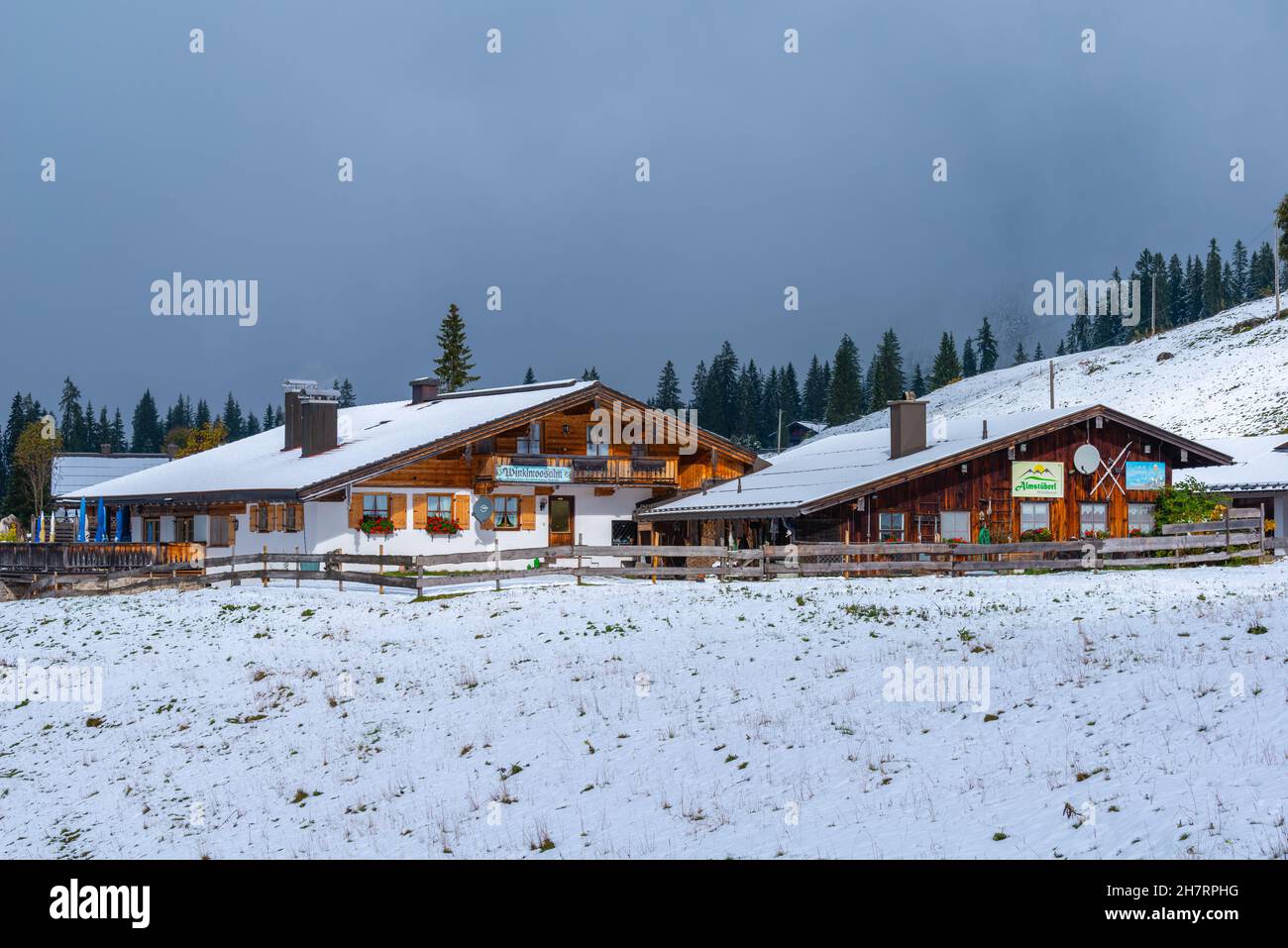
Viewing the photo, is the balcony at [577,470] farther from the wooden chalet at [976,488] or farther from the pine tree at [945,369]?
the pine tree at [945,369]

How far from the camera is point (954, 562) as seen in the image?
111 ft

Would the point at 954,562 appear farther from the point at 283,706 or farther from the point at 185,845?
the point at 185,845

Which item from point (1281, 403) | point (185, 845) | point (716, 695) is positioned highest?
point (1281, 403)

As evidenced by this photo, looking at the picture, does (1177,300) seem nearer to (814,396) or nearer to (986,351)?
(986,351)

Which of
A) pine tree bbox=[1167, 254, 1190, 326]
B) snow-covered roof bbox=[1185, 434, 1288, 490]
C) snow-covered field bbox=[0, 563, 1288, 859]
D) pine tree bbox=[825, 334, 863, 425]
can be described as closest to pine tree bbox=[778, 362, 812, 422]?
pine tree bbox=[825, 334, 863, 425]

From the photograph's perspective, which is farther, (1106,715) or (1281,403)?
(1281,403)

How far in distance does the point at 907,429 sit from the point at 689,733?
28370 mm

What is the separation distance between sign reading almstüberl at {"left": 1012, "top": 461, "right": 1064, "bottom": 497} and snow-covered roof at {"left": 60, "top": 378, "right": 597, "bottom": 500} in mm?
15294

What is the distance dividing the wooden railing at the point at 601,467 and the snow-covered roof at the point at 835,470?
136 cm

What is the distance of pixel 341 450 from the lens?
4631 cm

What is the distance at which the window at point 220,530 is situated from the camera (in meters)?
47.3
